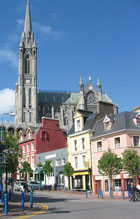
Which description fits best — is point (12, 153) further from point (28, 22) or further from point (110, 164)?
point (28, 22)

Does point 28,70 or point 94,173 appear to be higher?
point 28,70

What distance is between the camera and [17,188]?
37.5 m

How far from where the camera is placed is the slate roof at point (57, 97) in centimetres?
13500

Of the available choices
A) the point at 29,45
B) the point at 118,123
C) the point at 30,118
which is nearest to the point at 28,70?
the point at 29,45

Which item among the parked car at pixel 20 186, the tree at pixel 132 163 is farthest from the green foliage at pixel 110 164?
the parked car at pixel 20 186

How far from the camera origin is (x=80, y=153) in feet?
125

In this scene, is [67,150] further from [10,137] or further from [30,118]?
[30,118]

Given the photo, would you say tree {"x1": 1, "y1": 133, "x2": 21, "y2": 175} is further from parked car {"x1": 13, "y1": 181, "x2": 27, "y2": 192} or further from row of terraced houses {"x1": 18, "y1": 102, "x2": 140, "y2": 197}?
row of terraced houses {"x1": 18, "y1": 102, "x2": 140, "y2": 197}

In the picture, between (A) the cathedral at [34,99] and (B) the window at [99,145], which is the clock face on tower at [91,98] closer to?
(A) the cathedral at [34,99]

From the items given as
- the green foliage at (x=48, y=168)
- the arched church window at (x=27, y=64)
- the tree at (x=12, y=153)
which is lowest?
the green foliage at (x=48, y=168)

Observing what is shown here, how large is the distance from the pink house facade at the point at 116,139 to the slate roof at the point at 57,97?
97327mm

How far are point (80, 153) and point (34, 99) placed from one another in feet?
277

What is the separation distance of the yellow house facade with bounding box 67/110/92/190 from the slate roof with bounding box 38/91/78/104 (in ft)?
301

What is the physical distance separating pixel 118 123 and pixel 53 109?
3691 inches
